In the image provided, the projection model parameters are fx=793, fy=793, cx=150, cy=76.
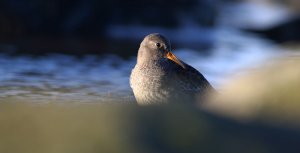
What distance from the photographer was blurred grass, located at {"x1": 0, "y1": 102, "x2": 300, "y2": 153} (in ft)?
12.8

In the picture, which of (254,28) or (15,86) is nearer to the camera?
(15,86)

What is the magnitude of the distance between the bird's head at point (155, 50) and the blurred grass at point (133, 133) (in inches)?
220

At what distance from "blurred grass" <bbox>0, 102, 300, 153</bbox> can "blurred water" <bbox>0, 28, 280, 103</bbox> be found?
6.00 metres

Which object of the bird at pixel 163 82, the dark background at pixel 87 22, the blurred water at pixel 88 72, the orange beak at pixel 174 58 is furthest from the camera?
the dark background at pixel 87 22

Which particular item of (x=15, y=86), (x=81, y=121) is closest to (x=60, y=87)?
(x=15, y=86)

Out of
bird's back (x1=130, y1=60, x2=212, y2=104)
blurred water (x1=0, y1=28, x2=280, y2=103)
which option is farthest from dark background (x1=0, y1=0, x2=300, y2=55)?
bird's back (x1=130, y1=60, x2=212, y2=104)

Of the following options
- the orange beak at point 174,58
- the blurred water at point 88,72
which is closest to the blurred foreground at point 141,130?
the orange beak at point 174,58

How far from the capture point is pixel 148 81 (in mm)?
9008

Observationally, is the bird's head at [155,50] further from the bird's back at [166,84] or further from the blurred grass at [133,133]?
the blurred grass at [133,133]

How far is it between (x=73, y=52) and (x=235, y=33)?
261 inches

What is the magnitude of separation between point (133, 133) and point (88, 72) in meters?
10.8

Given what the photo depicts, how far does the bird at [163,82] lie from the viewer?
886 cm

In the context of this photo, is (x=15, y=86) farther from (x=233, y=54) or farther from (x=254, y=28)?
(x=254, y=28)

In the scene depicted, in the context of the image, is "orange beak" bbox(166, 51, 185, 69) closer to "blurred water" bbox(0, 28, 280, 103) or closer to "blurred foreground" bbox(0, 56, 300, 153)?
"blurred water" bbox(0, 28, 280, 103)
